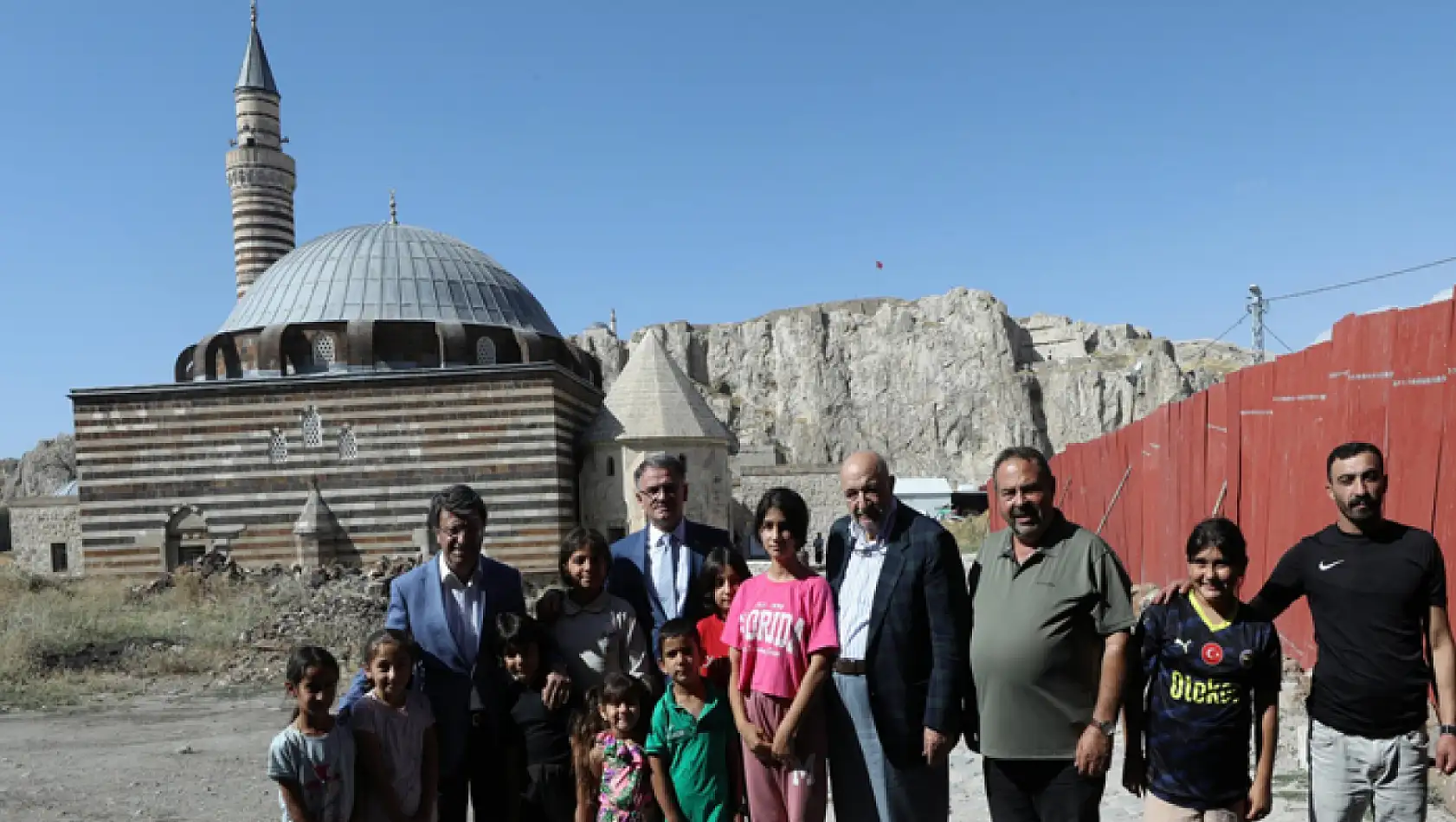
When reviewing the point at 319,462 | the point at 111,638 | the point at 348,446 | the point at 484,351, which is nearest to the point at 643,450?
the point at 484,351

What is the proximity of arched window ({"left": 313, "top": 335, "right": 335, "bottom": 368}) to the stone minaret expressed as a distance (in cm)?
1037

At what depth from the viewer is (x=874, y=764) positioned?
3.70 meters

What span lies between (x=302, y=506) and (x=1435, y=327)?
21.2m

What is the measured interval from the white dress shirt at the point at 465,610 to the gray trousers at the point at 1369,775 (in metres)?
2.96

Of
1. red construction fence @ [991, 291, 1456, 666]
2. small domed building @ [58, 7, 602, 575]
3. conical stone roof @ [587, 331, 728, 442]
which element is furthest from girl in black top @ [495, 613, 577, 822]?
conical stone roof @ [587, 331, 728, 442]

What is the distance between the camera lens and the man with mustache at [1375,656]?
3248 mm

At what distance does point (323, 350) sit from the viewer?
23.8 m

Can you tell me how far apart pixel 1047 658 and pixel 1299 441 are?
181 inches

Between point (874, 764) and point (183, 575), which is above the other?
point (874, 764)

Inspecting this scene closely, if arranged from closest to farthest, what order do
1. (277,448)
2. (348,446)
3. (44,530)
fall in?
(348,446) < (277,448) < (44,530)

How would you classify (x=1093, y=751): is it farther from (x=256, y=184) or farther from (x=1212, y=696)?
(x=256, y=184)

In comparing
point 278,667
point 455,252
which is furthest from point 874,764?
point 455,252

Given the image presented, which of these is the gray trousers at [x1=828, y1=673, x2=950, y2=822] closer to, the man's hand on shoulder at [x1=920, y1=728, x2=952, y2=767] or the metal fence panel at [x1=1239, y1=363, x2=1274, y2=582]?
the man's hand on shoulder at [x1=920, y1=728, x2=952, y2=767]

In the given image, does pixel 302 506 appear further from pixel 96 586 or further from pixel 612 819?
pixel 612 819
